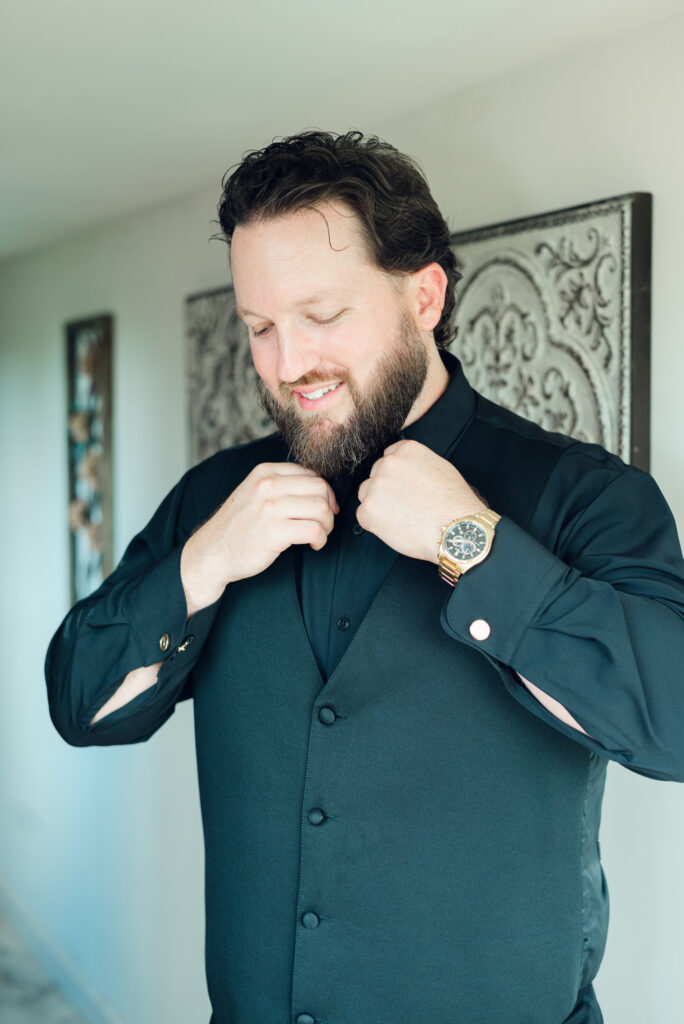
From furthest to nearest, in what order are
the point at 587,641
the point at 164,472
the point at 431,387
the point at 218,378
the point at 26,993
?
the point at 26,993 → the point at 164,472 → the point at 218,378 → the point at 431,387 → the point at 587,641

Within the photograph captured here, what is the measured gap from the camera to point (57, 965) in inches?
162

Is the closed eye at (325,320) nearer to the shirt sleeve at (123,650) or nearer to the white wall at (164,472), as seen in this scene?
the shirt sleeve at (123,650)

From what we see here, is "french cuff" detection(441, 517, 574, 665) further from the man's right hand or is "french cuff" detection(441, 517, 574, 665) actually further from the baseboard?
the baseboard

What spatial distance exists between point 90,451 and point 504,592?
288cm

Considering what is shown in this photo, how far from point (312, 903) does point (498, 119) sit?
1.52m

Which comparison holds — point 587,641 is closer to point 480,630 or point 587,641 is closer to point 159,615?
point 480,630

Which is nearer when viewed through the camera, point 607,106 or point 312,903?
point 312,903

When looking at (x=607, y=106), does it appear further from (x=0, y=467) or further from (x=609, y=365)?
(x=0, y=467)

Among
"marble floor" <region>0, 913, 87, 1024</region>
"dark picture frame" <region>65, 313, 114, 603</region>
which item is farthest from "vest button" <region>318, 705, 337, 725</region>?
"marble floor" <region>0, 913, 87, 1024</region>

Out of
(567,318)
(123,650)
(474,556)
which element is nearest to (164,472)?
(567,318)

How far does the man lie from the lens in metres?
1.30

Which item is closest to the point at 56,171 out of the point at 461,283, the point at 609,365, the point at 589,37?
the point at 461,283

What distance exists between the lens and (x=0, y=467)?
15.5 feet

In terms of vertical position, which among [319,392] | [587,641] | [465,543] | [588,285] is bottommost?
[587,641]
